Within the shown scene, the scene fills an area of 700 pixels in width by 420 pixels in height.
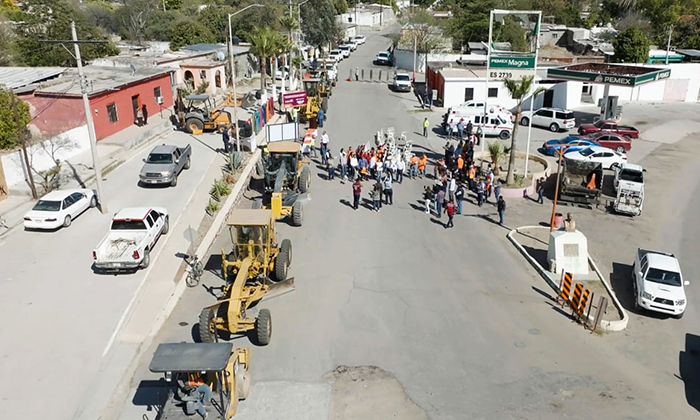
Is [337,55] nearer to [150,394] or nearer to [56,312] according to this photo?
[56,312]

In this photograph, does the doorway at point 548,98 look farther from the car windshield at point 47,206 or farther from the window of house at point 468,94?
the car windshield at point 47,206

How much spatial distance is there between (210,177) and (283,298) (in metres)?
11.8

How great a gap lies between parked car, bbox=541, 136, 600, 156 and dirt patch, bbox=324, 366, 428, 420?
21.7m

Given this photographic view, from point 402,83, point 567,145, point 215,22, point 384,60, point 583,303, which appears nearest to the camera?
point 583,303

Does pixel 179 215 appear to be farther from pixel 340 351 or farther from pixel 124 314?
pixel 340 351

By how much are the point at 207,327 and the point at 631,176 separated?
2110 centimetres

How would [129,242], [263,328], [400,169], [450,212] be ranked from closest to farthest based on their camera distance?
[263,328] < [129,242] < [450,212] < [400,169]

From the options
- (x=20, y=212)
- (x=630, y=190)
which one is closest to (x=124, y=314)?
(x=20, y=212)

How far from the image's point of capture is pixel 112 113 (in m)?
33.0

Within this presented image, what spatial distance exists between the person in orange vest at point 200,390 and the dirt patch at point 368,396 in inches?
113

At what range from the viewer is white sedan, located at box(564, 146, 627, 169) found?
99.6 feet

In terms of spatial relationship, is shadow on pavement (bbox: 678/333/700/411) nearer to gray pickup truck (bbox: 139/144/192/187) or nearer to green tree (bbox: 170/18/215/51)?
gray pickup truck (bbox: 139/144/192/187)

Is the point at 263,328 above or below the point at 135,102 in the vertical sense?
below

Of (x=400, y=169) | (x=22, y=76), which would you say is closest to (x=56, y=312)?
(x=400, y=169)
